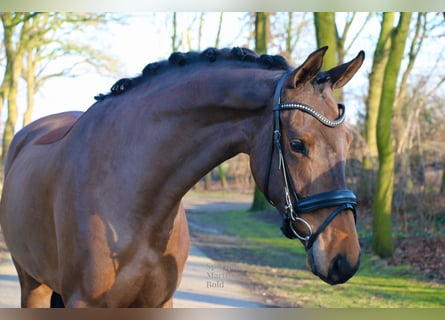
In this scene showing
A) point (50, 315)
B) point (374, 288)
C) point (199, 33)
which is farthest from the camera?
point (199, 33)

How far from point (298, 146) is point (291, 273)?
17.1 ft

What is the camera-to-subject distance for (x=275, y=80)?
1.99 metres

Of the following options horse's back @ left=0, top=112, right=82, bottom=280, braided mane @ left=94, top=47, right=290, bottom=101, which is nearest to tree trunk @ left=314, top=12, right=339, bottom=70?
horse's back @ left=0, top=112, right=82, bottom=280

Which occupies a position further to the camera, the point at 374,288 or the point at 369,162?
the point at 369,162

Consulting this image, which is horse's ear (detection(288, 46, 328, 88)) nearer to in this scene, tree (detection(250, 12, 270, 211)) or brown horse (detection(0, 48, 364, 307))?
brown horse (detection(0, 48, 364, 307))

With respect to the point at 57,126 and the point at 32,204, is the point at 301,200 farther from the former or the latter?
the point at 57,126

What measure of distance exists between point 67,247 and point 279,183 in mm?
1011

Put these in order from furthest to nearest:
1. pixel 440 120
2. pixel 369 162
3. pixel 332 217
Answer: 1. pixel 369 162
2. pixel 440 120
3. pixel 332 217

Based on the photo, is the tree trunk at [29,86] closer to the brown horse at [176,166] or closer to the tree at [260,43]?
the tree at [260,43]

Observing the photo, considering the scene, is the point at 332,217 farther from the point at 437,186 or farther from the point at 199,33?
the point at 437,186

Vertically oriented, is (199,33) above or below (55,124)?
above

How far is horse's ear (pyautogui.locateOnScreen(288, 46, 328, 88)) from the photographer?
1827 millimetres

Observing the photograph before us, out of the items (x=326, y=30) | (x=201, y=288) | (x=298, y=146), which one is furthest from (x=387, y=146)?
(x=298, y=146)

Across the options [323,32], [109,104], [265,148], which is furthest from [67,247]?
[323,32]
